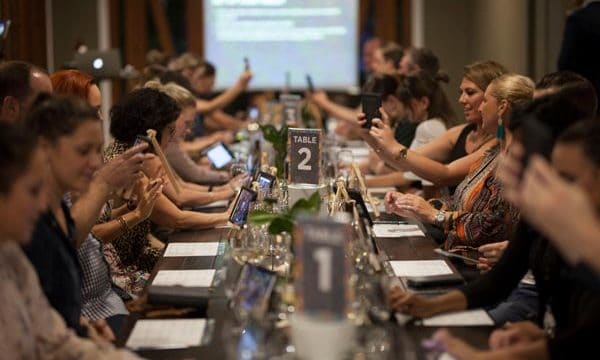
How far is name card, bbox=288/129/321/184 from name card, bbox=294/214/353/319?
179 centimetres

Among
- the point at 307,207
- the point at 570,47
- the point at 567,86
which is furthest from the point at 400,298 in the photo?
the point at 570,47

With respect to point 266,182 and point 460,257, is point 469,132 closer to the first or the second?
point 266,182

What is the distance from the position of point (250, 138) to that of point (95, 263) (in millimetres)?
4208

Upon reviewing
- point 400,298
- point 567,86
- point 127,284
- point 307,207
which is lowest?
point 127,284

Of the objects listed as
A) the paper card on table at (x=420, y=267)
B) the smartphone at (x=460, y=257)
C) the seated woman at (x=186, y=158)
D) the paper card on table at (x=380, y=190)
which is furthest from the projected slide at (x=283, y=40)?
the paper card on table at (x=420, y=267)

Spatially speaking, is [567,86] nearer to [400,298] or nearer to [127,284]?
[400,298]

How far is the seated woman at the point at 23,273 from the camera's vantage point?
2.14 meters

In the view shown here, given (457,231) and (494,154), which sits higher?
(494,154)

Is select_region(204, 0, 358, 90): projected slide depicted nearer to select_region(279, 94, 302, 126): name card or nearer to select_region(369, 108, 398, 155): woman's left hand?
select_region(279, 94, 302, 126): name card

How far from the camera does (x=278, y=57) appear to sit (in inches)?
456

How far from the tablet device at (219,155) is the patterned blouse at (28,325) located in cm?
397

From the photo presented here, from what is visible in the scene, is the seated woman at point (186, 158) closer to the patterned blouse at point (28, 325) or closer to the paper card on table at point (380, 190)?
the paper card on table at point (380, 190)

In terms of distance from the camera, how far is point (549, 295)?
2.75 meters

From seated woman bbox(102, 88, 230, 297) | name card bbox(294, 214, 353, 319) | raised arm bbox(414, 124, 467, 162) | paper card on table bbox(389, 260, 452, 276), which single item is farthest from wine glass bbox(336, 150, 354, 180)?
name card bbox(294, 214, 353, 319)
